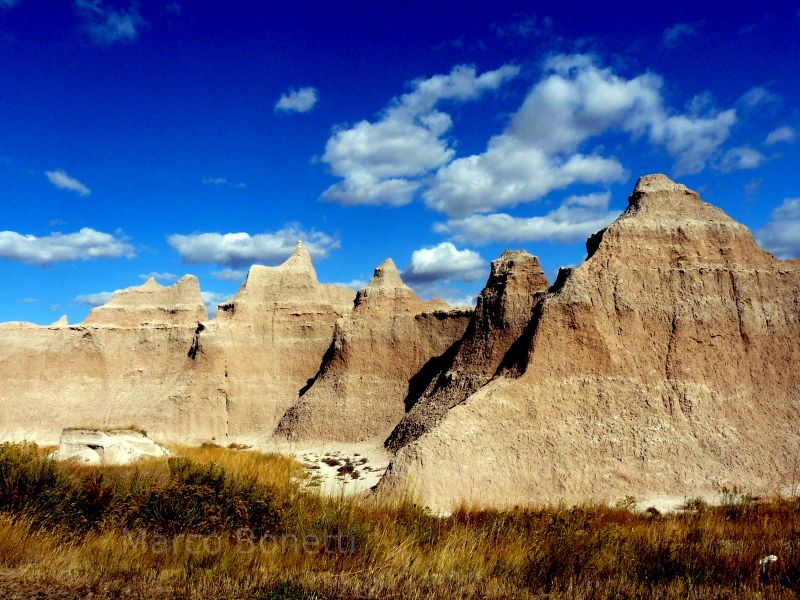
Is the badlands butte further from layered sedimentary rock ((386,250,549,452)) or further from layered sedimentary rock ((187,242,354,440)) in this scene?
layered sedimentary rock ((187,242,354,440))

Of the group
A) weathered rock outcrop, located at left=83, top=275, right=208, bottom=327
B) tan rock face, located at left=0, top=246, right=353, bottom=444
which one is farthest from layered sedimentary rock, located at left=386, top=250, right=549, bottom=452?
weathered rock outcrop, located at left=83, top=275, right=208, bottom=327

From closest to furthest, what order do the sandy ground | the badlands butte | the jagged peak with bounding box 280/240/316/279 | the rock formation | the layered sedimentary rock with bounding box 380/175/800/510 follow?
the layered sedimentary rock with bounding box 380/175/800/510, the badlands butte, the rock formation, the sandy ground, the jagged peak with bounding box 280/240/316/279

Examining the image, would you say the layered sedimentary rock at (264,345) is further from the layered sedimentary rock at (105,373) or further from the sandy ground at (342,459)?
the sandy ground at (342,459)

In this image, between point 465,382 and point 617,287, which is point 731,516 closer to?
point 617,287

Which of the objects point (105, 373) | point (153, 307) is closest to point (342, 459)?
point (105, 373)

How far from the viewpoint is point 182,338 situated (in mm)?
45875

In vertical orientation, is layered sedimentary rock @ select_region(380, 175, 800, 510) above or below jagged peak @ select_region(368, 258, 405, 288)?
below

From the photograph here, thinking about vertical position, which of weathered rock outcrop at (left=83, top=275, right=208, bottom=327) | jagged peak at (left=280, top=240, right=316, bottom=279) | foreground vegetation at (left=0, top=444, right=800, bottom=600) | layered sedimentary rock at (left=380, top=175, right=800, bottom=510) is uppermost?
jagged peak at (left=280, top=240, right=316, bottom=279)

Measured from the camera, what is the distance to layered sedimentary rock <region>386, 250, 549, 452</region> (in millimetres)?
26219

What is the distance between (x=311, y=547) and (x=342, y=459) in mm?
23329

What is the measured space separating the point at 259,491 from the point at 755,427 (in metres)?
19.3

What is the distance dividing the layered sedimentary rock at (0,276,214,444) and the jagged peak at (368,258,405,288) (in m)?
14.3

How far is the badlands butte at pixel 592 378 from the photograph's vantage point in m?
19.3

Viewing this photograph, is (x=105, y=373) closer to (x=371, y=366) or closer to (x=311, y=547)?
(x=371, y=366)
